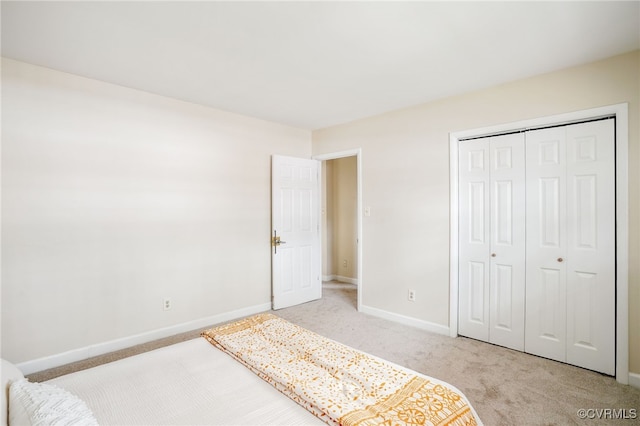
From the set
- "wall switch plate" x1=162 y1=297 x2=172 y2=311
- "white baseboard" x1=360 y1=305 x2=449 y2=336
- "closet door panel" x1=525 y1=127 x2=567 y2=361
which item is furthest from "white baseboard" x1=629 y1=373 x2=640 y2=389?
"wall switch plate" x1=162 y1=297 x2=172 y2=311

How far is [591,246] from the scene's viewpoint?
2.57m

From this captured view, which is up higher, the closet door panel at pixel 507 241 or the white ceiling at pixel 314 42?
the white ceiling at pixel 314 42

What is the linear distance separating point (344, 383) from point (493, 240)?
235cm

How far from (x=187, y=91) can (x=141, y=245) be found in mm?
1590

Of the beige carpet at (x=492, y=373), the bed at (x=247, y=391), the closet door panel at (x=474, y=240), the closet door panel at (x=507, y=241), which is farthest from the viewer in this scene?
the closet door panel at (x=474, y=240)

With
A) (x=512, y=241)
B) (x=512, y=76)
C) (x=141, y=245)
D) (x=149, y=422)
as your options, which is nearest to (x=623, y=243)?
(x=512, y=241)

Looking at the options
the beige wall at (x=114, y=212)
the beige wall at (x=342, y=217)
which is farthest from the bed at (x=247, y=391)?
the beige wall at (x=342, y=217)

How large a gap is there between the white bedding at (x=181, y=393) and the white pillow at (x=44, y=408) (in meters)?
0.19

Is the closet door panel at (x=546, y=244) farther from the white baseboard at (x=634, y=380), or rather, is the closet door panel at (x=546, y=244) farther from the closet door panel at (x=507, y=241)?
the white baseboard at (x=634, y=380)

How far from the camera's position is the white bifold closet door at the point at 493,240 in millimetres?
2947

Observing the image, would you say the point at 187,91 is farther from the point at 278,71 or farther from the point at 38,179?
the point at 38,179

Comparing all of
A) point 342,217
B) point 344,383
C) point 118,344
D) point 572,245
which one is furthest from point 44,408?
point 342,217

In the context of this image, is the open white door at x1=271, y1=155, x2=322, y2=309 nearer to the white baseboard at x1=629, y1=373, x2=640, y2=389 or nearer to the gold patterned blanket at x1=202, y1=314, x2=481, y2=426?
the gold patterned blanket at x1=202, y1=314, x2=481, y2=426

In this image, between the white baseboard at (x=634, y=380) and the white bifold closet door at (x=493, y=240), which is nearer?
the white baseboard at (x=634, y=380)
